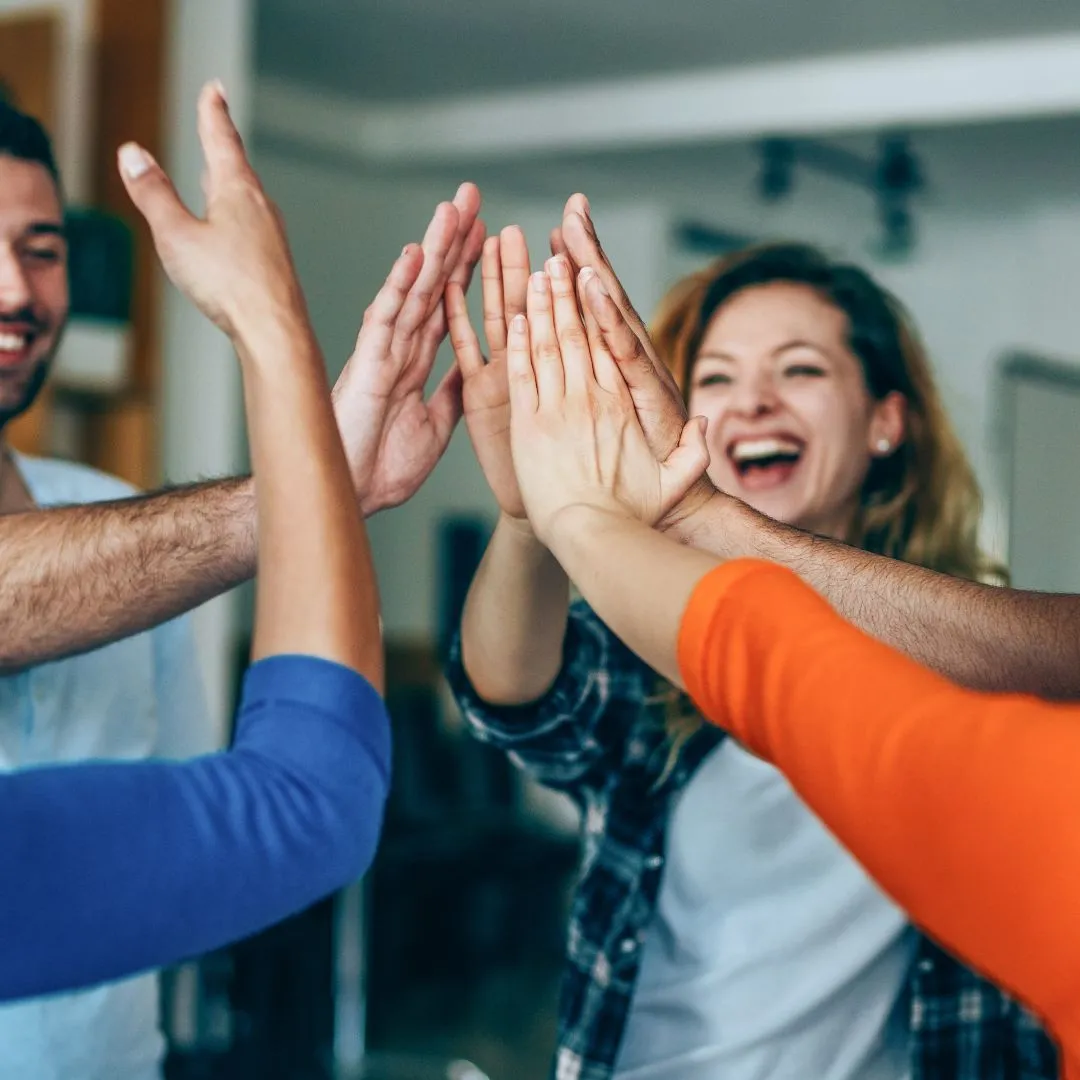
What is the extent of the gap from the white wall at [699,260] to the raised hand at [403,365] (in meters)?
Result: 4.29

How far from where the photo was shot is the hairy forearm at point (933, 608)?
1.05m

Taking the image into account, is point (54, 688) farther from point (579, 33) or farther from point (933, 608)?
point (579, 33)

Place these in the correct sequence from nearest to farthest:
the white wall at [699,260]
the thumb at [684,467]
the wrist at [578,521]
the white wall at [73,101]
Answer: the wrist at [578,521] < the thumb at [684,467] < the white wall at [73,101] < the white wall at [699,260]

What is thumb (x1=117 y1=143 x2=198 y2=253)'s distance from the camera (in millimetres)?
850

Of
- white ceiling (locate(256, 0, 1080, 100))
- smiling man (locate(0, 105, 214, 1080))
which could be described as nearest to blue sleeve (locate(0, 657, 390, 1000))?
smiling man (locate(0, 105, 214, 1080))

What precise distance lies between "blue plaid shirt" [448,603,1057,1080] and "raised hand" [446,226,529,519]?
25cm

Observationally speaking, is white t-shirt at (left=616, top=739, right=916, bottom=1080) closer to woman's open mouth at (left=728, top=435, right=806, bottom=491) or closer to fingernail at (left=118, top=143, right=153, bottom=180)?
woman's open mouth at (left=728, top=435, right=806, bottom=491)

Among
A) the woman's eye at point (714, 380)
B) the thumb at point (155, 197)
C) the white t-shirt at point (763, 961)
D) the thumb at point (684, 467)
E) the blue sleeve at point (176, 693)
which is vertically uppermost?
the thumb at point (155, 197)

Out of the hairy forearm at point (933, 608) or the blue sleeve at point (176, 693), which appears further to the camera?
the blue sleeve at point (176, 693)

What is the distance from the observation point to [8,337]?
4.50 ft

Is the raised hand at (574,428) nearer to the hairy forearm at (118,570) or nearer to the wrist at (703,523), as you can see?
the wrist at (703,523)

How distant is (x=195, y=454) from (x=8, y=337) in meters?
1.95

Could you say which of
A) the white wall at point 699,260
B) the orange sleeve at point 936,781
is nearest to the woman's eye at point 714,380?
the orange sleeve at point 936,781

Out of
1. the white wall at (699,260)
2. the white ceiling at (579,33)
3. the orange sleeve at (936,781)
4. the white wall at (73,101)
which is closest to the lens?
the orange sleeve at (936,781)
